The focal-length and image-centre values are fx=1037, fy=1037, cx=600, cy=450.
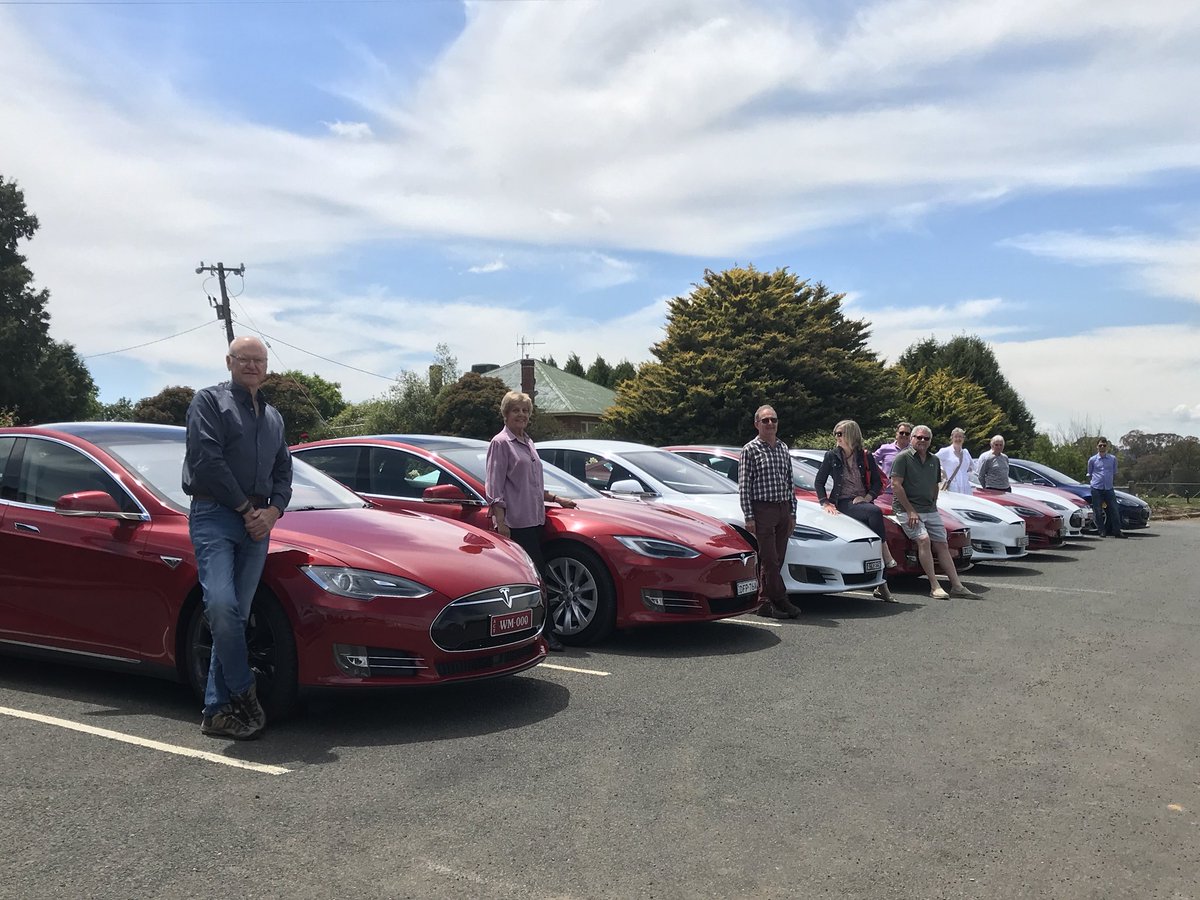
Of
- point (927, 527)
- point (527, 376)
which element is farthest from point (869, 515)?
point (527, 376)

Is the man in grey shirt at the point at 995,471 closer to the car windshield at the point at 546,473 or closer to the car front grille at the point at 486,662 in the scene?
the car windshield at the point at 546,473

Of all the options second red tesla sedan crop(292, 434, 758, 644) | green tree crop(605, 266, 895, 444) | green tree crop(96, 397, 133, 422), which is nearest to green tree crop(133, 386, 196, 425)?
green tree crop(96, 397, 133, 422)

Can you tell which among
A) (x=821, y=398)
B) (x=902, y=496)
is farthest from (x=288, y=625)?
(x=821, y=398)

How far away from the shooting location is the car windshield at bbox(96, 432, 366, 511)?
5.47m

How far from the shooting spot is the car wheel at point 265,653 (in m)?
4.87

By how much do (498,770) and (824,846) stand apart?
1.43 meters

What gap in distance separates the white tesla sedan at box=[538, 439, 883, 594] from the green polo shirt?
42.2 inches

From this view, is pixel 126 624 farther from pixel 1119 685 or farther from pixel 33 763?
pixel 1119 685

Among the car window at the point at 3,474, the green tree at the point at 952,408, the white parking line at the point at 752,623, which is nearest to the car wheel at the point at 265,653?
the car window at the point at 3,474

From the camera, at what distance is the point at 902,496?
1021 cm

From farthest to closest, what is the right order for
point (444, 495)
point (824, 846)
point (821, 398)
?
point (821, 398) < point (444, 495) < point (824, 846)

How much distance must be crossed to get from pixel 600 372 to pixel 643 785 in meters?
86.2

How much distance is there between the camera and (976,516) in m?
12.5

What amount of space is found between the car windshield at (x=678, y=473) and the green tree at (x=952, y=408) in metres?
42.1
